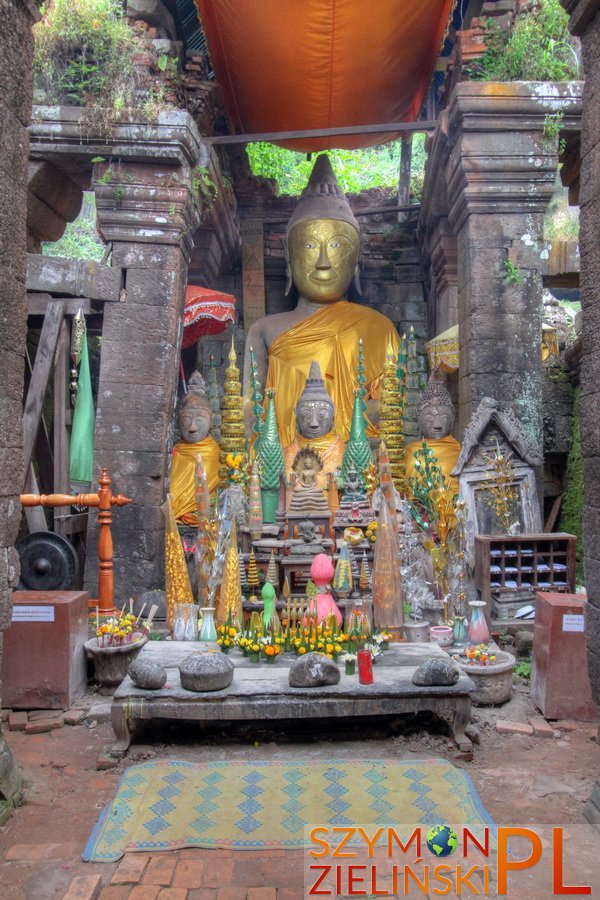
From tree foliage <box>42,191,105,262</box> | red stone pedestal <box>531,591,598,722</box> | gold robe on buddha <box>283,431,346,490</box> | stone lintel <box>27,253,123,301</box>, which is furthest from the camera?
tree foliage <box>42,191,105,262</box>

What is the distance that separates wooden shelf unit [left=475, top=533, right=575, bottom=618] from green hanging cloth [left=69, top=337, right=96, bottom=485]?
381cm

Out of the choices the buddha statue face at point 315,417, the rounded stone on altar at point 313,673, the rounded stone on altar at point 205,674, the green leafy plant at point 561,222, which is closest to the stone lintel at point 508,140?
the buddha statue face at point 315,417

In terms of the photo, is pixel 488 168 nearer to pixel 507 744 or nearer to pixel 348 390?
pixel 348 390

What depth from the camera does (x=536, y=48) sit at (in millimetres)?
7164

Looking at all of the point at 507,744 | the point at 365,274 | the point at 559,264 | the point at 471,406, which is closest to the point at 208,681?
the point at 507,744

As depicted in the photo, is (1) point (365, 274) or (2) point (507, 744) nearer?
(2) point (507, 744)

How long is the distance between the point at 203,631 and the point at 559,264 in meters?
5.39

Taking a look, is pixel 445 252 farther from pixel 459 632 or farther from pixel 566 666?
pixel 566 666

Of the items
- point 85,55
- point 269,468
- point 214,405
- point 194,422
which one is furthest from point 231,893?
point 85,55

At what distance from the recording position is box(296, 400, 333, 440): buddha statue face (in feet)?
27.8

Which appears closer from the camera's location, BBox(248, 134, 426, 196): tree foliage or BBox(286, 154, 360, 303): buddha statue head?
BBox(286, 154, 360, 303): buddha statue head

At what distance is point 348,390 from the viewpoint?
970 cm

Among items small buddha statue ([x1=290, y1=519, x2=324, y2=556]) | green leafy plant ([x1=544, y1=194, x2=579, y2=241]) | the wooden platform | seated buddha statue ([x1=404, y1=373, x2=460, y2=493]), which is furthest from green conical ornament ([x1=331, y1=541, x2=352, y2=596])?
green leafy plant ([x1=544, y1=194, x2=579, y2=241])

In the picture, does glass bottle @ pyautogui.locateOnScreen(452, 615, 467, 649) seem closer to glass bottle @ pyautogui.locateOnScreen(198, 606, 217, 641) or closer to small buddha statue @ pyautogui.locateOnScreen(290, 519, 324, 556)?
small buddha statue @ pyautogui.locateOnScreen(290, 519, 324, 556)
